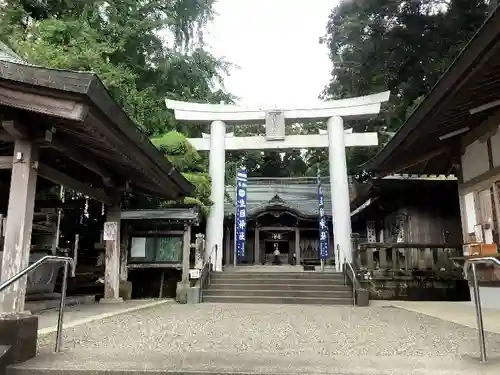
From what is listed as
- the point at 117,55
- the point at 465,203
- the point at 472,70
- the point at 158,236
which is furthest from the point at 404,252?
the point at 117,55

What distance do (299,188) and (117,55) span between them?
12012mm

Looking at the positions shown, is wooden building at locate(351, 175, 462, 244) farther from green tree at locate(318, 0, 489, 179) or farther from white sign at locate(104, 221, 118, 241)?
white sign at locate(104, 221, 118, 241)

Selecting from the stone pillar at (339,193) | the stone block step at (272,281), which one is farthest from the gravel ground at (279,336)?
the stone pillar at (339,193)

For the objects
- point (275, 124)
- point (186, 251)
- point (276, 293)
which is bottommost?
point (276, 293)

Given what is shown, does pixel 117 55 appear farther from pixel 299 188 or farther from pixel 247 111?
pixel 299 188

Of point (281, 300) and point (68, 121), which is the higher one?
point (68, 121)

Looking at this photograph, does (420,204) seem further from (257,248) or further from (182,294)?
(257,248)

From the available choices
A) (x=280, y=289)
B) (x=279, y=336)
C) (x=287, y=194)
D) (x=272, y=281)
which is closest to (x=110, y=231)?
(x=280, y=289)

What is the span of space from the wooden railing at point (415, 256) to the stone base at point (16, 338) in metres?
9.35

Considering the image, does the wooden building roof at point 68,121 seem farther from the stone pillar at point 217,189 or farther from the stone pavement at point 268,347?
the stone pillar at point 217,189

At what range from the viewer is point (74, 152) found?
6.43 m

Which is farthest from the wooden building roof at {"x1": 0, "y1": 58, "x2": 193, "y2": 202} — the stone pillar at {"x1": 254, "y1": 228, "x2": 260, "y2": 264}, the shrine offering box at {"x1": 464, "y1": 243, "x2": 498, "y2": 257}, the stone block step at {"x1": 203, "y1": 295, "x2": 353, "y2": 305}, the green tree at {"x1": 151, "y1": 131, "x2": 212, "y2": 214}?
the stone pillar at {"x1": 254, "y1": 228, "x2": 260, "y2": 264}

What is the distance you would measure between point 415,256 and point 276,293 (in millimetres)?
4726

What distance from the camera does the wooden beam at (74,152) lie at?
224 inches
